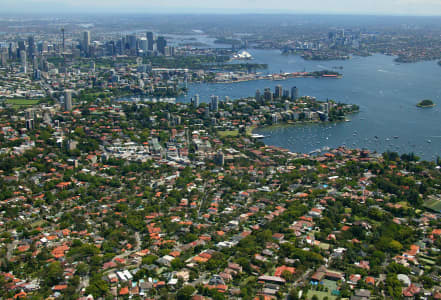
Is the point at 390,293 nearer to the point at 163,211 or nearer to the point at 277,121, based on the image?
the point at 163,211

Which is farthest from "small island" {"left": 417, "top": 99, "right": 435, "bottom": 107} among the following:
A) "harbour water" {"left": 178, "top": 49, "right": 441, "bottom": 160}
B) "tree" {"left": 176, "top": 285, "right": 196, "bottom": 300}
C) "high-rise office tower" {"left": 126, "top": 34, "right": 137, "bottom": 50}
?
"high-rise office tower" {"left": 126, "top": 34, "right": 137, "bottom": 50}

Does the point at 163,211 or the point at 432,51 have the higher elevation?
the point at 432,51

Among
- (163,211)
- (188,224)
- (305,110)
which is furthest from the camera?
(305,110)

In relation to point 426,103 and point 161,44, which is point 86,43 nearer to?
point 161,44

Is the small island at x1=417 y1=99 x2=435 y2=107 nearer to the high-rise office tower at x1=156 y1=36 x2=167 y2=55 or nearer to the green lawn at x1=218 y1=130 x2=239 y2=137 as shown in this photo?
the green lawn at x1=218 y1=130 x2=239 y2=137

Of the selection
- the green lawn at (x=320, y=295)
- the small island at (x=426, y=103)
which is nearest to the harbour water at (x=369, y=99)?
the small island at (x=426, y=103)

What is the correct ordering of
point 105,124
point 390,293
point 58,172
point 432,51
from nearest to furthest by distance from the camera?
point 390,293 → point 58,172 → point 105,124 → point 432,51

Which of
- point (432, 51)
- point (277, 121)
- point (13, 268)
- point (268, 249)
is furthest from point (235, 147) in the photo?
point (432, 51)

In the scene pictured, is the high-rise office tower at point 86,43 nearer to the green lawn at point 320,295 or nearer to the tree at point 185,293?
the tree at point 185,293
